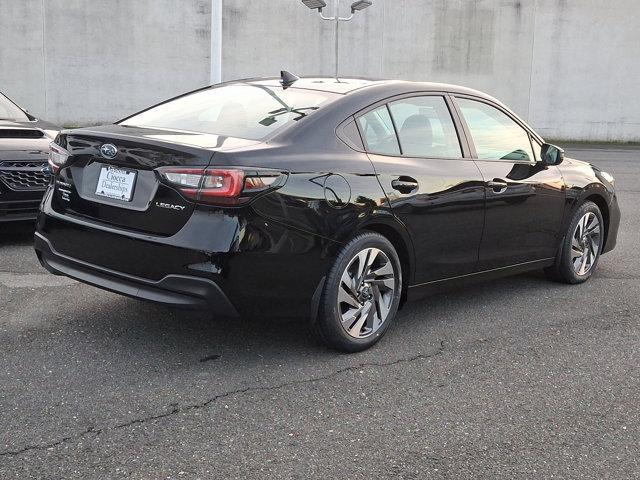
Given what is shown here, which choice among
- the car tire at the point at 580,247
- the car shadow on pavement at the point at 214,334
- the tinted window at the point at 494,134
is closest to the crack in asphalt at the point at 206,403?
the car shadow on pavement at the point at 214,334

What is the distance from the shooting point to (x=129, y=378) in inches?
143

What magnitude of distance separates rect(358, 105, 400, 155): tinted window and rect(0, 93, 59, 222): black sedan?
3076 millimetres

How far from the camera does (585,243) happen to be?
19.1ft

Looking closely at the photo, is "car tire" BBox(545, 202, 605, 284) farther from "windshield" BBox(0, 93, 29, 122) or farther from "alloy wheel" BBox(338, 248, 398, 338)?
"windshield" BBox(0, 93, 29, 122)

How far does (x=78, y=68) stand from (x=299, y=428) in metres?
24.4

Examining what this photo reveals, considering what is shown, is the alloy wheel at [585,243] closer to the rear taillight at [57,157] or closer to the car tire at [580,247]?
the car tire at [580,247]

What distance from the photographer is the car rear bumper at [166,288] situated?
140 inches

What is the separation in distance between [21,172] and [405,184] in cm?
352

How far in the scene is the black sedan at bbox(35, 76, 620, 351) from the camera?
3.56 metres

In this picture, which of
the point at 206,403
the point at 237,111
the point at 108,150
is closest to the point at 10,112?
the point at 237,111

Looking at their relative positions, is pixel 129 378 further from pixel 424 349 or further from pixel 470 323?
pixel 470 323

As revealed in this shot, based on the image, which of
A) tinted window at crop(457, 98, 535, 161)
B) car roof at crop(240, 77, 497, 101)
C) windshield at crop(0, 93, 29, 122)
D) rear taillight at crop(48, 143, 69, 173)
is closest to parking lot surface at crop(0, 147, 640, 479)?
→ rear taillight at crop(48, 143, 69, 173)

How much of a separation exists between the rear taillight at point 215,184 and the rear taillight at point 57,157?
0.85 meters

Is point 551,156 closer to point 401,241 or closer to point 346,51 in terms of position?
point 401,241
